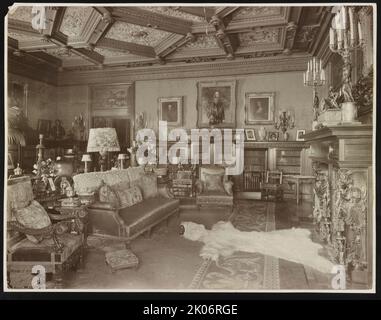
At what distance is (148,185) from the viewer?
4781mm

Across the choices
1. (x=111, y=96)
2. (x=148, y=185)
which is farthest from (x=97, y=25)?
(x=148, y=185)

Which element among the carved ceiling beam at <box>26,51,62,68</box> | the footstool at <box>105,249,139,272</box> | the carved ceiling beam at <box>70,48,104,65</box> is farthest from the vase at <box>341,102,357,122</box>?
the carved ceiling beam at <box>26,51,62,68</box>

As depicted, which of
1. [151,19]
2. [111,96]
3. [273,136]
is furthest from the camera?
[111,96]

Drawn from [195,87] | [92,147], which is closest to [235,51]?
[195,87]

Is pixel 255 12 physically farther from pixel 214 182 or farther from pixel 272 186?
pixel 272 186

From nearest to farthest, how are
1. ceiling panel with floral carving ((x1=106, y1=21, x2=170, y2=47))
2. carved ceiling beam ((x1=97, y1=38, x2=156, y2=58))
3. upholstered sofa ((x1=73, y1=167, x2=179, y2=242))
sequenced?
upholstered sofa ((x1=73, y1=167, x2=179, y2=242)) < ceiling panel with floral carving ((x1=106, y1=21, x2=170, y2=47)) < carved ceiling beam ((x1=97, y1=38, x2=156, y2=58))

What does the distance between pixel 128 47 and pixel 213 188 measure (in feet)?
11.2

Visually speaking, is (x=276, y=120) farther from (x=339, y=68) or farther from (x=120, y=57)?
(x=120, y=57)

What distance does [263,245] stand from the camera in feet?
11.9

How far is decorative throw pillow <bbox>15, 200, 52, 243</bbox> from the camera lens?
9.45ft

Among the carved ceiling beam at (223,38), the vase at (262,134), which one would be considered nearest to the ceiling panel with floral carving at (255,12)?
the carved ceiling beam at (223,38)

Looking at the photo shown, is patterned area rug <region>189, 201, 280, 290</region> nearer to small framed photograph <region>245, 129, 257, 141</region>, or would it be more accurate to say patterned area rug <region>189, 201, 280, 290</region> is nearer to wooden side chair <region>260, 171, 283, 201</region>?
wooden side chair <region>260, 171, 283, 201</region>

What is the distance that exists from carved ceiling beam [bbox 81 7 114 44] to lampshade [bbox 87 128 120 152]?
1.84 meters
